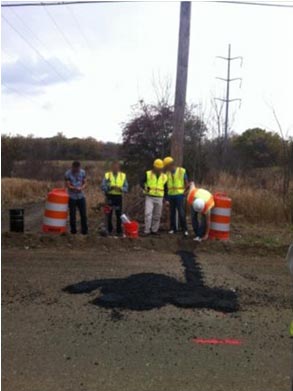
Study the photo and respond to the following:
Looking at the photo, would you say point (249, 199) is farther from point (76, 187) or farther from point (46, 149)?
point (46, 149)

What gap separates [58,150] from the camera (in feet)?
149

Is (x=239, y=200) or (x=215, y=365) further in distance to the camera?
(x=239, y=200)

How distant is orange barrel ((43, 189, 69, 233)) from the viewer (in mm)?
12352

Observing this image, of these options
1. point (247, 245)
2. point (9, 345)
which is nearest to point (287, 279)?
point (247, 245)

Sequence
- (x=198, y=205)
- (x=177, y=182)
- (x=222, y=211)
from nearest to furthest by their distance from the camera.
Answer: (x=198, y=205) → (x=222, y=211) → (x=177, y=182)

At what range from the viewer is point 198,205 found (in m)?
11.9

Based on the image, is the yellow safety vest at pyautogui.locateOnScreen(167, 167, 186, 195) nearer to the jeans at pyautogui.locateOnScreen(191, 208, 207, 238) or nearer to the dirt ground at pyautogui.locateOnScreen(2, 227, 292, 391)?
the jeans at pyautogui.locateOnScreen(191, 208, 207, 238)

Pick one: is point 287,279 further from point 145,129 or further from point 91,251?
point 145,129

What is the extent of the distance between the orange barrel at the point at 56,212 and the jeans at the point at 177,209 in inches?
96.8

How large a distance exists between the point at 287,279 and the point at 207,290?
175cm

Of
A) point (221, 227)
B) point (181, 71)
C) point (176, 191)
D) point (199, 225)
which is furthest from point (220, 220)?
point (181, 71)

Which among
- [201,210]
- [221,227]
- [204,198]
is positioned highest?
[204,198]

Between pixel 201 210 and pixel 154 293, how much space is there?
465cm

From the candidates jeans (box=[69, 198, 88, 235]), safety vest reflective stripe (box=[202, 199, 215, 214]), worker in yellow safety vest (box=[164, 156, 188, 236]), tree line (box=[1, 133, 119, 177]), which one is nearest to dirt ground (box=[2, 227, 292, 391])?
safety vest reflective stripe (box=[202, 199, 215, 214])
